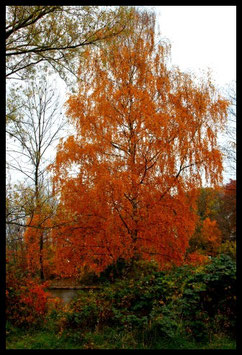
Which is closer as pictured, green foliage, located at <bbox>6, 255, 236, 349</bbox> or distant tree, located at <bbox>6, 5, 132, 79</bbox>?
green foliage, located at <bbox>6, 255, 236, 349</bbox>

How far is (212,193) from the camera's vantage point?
7512 mm

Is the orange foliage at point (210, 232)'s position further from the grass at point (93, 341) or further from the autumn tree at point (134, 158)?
the grass at point (93, 341)

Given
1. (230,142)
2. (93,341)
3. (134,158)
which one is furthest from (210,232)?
(93,341)

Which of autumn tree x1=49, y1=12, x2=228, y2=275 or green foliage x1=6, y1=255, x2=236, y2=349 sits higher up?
autumn tree x1=49, y1=12, x2=228, y2=275

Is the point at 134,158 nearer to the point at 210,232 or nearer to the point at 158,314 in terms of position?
the point at 158,314

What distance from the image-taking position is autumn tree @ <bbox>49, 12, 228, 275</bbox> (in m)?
6.40

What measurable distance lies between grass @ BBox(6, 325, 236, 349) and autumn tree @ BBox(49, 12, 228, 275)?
84.8 inches

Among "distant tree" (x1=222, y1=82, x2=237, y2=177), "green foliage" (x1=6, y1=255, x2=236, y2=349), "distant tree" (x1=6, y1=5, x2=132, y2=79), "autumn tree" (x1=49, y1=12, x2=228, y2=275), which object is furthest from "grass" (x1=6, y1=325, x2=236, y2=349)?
"distant tree" (x1=6, y1=5, x2=132, y2=79)

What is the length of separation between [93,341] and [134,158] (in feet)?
13.6

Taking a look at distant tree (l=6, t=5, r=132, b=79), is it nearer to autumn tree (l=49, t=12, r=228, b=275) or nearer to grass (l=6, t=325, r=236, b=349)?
autumn tree (l=49, t=12, r=228, b=275)

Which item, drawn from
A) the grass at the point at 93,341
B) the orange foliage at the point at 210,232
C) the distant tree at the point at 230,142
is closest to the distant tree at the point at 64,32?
the distant tree at the point at 230,142

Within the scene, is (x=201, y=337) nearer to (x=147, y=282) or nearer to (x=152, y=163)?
(x=147, y=282)

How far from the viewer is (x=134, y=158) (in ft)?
22.4
